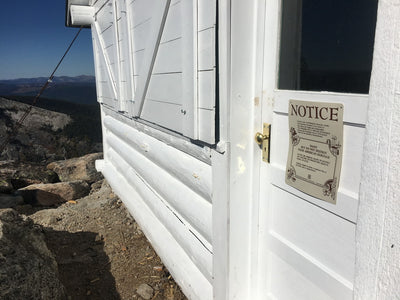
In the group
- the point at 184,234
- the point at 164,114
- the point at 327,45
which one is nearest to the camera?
the point at 327,45

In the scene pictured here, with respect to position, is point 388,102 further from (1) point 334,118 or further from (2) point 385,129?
(1) point 334,118

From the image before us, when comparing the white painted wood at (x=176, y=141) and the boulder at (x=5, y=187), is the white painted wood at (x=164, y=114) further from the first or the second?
the boulder at (x=5, y=187)

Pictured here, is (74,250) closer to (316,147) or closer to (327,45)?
(316,147)

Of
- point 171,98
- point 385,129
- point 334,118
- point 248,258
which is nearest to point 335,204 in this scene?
point 334,118

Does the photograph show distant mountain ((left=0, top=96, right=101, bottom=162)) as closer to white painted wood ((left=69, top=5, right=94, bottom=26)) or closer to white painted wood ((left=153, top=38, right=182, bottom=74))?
white painted wood ((left=69, top=5, right=94, bottom=26))

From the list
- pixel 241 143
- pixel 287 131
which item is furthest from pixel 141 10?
pixel 287 131

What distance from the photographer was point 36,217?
4.68m

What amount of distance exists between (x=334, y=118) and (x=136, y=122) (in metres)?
2.60

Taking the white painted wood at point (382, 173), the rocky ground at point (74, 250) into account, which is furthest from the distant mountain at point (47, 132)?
the white painted wood at point (382, 173)

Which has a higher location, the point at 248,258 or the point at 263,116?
the point at 263,116

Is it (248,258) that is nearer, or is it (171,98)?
(248,258)

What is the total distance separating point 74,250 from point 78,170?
3817 mm

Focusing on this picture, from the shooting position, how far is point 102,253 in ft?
12.1

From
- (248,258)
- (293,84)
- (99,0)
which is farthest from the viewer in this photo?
(99,0)
